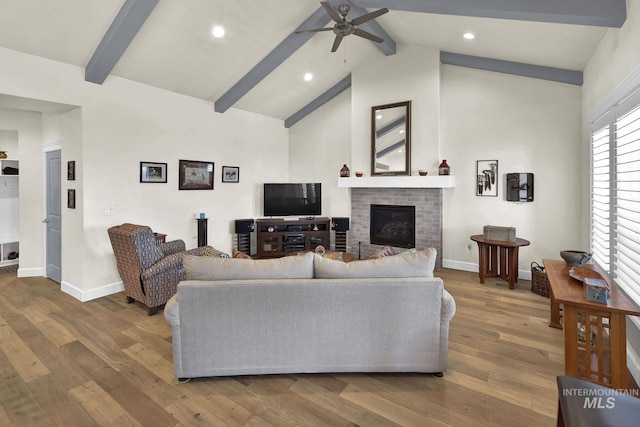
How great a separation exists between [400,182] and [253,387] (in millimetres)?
4189

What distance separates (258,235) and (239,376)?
4.04 metres

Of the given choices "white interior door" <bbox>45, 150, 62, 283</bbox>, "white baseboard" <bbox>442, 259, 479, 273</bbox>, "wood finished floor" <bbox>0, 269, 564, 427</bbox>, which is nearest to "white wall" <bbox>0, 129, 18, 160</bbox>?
"white interior door" <bbox>45, 150, 62, 283</bbox>

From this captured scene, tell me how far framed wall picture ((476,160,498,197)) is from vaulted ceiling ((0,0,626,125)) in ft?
4.77

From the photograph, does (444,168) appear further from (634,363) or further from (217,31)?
(217,31)

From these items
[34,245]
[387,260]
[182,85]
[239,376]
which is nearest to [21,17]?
[182,85]

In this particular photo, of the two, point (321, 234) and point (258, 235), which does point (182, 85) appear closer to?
point (258, 235)

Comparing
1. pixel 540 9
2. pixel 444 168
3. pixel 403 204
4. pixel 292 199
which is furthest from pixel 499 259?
pixel 292 199

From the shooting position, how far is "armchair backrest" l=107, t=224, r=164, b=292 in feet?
11.8

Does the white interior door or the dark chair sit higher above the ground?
the white interior door

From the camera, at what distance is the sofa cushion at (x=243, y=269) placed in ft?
7.70

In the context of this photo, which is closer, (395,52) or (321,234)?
(395,52)

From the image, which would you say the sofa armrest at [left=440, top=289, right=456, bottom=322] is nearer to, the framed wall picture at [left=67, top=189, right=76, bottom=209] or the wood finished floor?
the wood finished floor

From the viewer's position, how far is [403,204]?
5.86 m

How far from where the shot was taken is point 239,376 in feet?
8.13
